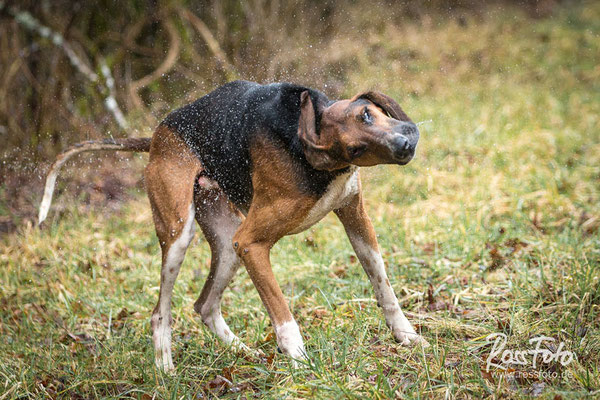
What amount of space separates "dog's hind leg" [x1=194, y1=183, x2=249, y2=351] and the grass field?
11cm

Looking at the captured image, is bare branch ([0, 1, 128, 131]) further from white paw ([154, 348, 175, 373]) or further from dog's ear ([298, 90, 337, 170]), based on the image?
dog's ear ([298, 90, 337, 170])

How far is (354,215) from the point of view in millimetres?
3775

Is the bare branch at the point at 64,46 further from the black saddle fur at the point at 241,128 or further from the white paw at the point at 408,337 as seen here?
the white paw at the point at 408,337

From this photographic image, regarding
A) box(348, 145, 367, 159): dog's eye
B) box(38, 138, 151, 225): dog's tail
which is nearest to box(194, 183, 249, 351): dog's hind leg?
box(38, 138, 151, 225): dog's tail

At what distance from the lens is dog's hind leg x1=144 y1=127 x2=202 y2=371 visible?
3973 millimetres

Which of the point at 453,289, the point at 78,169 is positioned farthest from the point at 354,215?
the point at 78,169

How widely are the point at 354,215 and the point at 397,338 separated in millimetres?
811

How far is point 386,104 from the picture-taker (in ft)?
10.8

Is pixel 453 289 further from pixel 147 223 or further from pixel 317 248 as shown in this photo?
pixel 147 223

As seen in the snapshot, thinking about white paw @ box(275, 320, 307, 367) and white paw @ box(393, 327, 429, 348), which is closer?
white paw @ box(275, 320, 307, 367)

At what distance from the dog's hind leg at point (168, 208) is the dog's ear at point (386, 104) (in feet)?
4.13

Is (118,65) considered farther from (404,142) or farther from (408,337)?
(404,142)

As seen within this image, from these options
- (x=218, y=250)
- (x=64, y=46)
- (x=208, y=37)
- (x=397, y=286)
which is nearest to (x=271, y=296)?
(x=218, y=250)

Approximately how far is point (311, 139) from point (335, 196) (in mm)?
419
